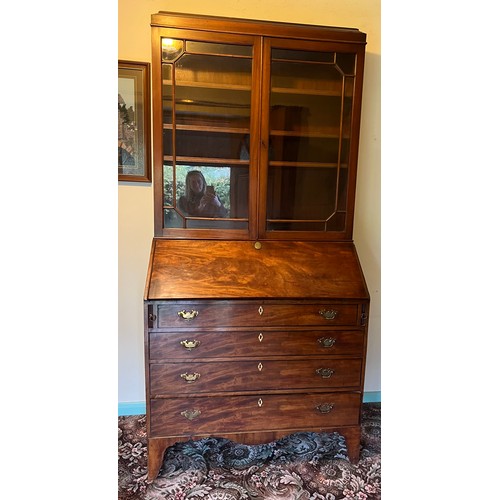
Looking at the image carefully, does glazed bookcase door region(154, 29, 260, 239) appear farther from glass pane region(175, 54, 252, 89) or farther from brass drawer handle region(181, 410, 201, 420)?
brass drawer handle region(181, 410, 201, 420)

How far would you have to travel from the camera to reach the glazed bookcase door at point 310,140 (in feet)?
5.15

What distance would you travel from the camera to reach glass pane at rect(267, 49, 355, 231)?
5.19 ft

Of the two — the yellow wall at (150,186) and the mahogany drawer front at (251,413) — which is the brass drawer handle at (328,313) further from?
the yellow wall at (150,186)

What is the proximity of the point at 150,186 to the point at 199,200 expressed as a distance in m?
0.43

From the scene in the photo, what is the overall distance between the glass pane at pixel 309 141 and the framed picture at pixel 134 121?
73 cm

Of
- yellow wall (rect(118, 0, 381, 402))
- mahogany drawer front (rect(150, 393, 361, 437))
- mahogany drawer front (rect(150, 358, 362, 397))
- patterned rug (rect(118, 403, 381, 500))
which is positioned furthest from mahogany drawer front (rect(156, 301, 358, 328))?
patterned rug (rect(118, 403, 381, 500))

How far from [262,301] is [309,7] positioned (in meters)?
1.71

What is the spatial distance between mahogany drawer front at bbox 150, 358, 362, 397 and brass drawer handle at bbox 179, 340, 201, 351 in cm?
8

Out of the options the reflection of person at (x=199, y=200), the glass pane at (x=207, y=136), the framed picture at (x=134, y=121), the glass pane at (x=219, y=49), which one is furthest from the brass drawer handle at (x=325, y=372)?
the glass pane at (x=219, y=49)

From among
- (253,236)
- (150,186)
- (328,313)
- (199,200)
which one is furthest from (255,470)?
(150,186)

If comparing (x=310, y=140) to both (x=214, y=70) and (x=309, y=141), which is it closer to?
(x=309, y=141)
